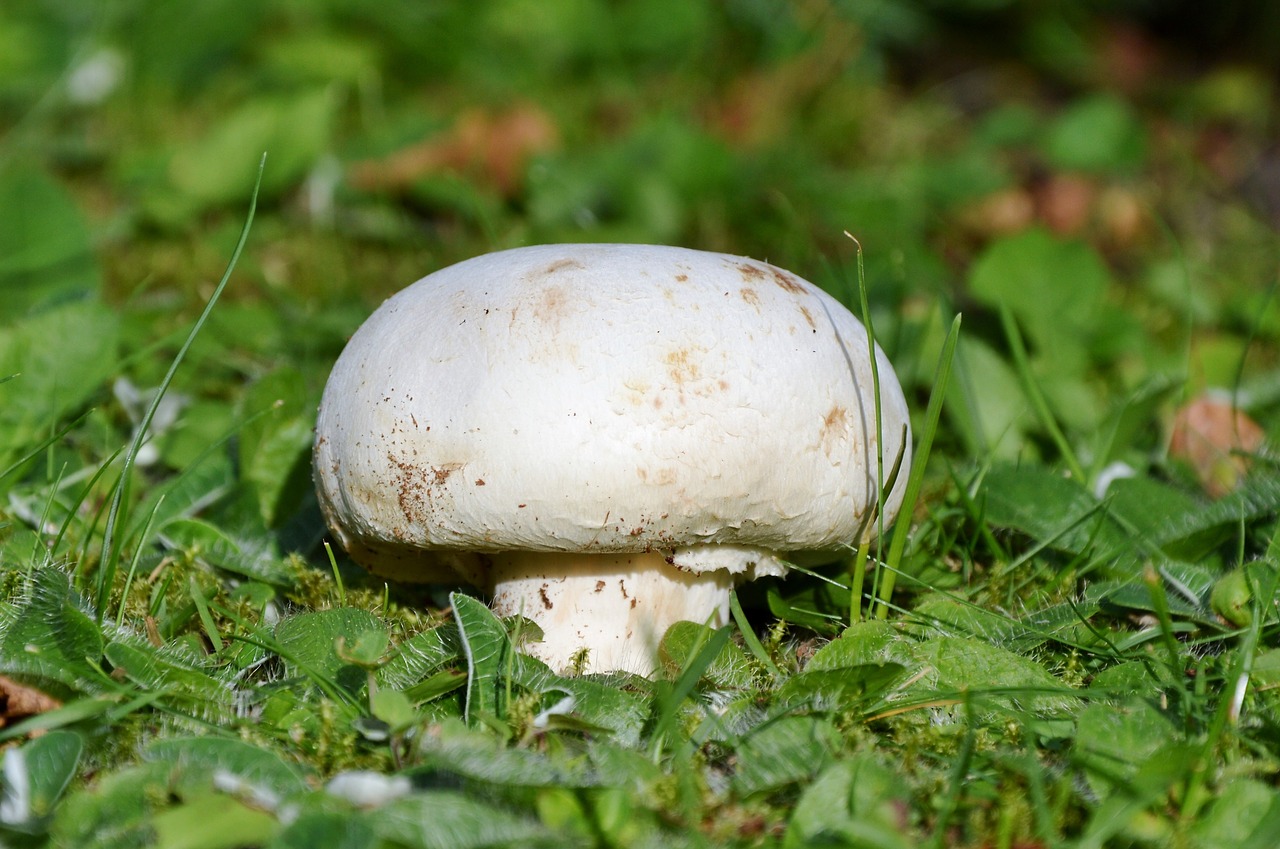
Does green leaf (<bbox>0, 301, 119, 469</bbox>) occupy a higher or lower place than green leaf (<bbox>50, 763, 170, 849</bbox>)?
higher

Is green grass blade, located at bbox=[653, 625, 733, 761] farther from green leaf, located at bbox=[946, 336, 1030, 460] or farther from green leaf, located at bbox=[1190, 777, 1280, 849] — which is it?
green leaf, located at bbox=[946, 336, 1030, 460]

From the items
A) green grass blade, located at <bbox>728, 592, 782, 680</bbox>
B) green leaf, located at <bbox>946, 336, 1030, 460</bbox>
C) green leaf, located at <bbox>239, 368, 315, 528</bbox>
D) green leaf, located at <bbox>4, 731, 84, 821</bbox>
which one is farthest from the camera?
green leaf, located at <bbox>946, 336, 1030, 460</bbox>

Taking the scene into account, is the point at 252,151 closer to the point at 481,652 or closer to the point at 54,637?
the point at 54,637

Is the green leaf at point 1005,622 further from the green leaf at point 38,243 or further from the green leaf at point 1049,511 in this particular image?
the green leaf at point 38,243

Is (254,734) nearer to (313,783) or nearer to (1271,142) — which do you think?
(313,783)

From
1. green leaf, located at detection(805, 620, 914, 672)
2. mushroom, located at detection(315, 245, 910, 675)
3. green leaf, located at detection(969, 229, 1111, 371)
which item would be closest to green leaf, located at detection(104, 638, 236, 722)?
mushroom, located at detection(315, 245, 910, 675)

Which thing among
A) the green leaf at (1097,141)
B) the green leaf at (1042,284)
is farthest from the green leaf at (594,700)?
the green leaf at (1097,141)

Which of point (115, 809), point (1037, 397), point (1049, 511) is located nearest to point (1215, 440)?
point (1037, 397)
